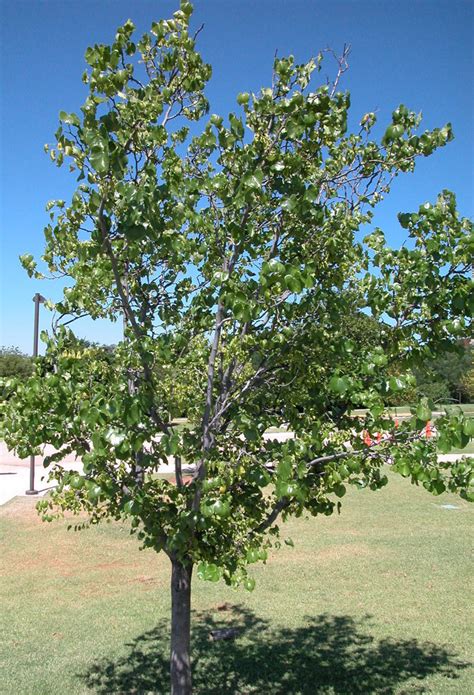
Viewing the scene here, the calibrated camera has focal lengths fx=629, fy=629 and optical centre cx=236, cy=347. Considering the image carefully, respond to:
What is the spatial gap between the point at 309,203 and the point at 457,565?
6623mm

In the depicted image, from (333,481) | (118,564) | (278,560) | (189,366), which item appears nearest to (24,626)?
(118,564)

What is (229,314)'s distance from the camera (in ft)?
11.4

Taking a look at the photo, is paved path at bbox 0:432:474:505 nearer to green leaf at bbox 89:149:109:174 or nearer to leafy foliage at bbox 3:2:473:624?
leafy foliage at bbox 3:2:473:624

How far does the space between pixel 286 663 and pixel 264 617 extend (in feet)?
3.73

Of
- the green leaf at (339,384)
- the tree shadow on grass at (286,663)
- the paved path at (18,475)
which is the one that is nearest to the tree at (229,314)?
the green leaf at (339,384)

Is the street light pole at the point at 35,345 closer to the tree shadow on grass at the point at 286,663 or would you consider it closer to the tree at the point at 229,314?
the tree shadow on grass at the point at 286,663

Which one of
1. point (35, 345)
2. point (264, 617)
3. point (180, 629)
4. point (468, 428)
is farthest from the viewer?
point (35, 345)

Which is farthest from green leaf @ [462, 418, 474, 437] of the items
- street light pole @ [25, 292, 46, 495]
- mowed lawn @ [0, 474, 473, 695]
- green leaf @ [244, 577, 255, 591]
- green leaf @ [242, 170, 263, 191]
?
street light pole @ [25, 292, 46, 495]

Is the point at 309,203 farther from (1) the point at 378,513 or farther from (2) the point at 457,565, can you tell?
(1) the point at 378,513

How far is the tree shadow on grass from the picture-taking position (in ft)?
15.6

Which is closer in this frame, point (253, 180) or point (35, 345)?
point (253, 180)

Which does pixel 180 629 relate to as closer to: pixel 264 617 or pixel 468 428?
pixel 468 428

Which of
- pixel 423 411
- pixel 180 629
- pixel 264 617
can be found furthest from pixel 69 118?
pixel 264 617

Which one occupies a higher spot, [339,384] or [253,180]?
[253,180]
